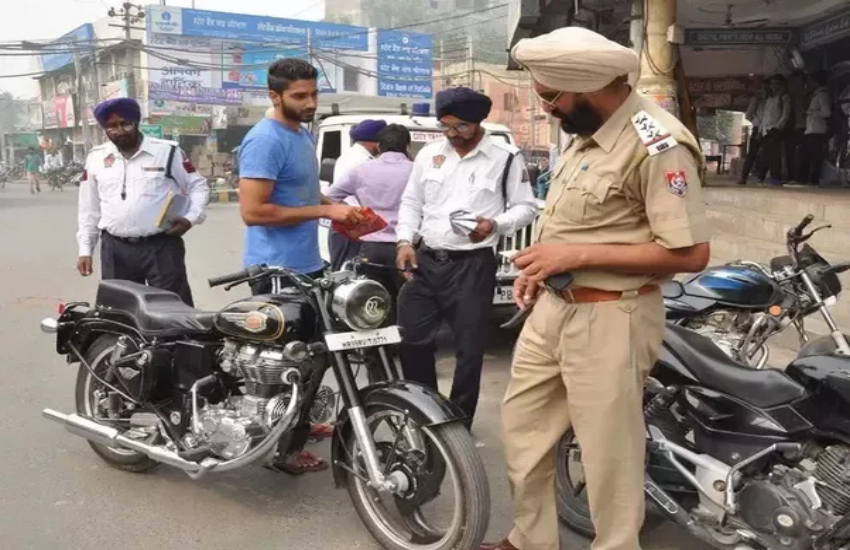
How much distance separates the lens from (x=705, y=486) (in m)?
2.62

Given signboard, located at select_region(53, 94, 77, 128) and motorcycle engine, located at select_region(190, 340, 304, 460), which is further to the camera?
signboard, located at select_region(53, 94, 77, 128)

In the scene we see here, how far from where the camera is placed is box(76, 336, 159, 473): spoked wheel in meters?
3.60

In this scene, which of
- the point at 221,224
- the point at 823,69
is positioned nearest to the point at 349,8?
the point at 221,224

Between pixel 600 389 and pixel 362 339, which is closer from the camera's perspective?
pixel 600 389

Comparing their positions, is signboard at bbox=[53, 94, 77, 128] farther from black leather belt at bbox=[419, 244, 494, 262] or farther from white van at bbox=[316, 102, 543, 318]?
black leather belt at bbox=[419, 244, 494, 262]

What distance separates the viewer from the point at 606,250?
2.18 m

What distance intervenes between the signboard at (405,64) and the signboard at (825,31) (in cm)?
2490

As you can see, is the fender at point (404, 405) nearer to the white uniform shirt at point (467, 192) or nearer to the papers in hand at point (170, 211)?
the white uniform shirt at point (467, 192)

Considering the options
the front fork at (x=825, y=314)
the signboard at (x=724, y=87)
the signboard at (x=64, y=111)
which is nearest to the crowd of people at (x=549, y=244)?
the front fork at (x=825, y=314)

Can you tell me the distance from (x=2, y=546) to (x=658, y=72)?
691cm

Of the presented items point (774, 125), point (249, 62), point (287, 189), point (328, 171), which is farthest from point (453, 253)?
point (249, 62)

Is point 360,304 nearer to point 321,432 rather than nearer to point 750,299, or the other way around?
point 321,432

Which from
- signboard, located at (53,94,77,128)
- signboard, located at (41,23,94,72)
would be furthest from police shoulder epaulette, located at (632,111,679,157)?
signboard, located at (53,94,77,128)

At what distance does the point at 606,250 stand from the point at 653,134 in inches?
13.3
